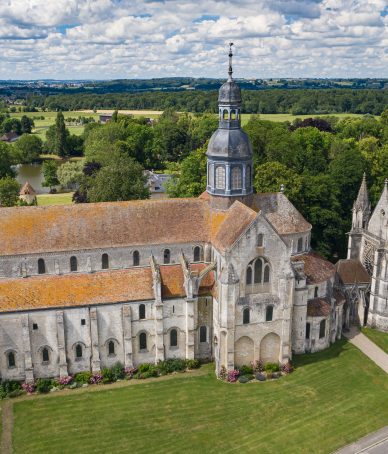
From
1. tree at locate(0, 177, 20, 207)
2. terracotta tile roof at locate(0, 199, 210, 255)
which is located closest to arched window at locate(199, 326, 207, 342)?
terracotta tile roof at locate(0, 199, 210, 255)

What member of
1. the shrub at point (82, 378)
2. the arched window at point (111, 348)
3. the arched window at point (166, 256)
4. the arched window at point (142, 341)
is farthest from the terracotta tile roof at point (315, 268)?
the shrub at point (82, 378)

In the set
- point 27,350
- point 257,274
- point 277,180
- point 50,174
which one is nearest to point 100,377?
point 27,350

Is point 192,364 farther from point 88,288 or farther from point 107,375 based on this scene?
point 88,288

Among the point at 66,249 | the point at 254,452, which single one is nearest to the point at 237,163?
the point at 66,249

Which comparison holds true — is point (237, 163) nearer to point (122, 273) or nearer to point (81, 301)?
point (122, 273)

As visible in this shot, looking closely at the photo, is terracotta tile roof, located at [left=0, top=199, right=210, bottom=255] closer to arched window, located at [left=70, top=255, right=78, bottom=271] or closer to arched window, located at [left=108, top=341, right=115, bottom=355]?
arched window, located at [left=70, top=255, right=78, bottom=271]

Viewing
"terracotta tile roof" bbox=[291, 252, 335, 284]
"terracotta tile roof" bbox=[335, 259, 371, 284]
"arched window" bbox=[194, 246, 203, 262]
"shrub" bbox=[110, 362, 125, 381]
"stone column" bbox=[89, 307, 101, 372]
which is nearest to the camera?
"stone column" bbox=[89, 307, 101, 372]
